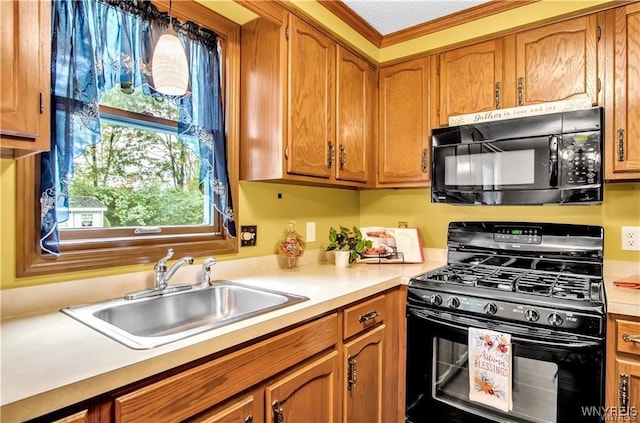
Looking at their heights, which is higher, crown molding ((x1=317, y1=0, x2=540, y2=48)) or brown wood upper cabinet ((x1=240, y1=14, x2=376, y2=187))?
crown molding ((x1=317, y1=0, x2=540, y2=48))

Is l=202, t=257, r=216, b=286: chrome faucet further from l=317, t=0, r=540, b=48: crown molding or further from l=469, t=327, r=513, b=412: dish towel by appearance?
l=317, t=0, r=540, b=48: crown molding

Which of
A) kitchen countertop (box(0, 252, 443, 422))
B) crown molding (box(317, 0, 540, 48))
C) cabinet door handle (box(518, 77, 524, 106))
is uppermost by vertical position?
crown molding (box(317, 0, 540, 48))

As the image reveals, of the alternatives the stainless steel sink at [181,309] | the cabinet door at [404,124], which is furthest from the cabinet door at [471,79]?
the stainless steel sink at [181,309]

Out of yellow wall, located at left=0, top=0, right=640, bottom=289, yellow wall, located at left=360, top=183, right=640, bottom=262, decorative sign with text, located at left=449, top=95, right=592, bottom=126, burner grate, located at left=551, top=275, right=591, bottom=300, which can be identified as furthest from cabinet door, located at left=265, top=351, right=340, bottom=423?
decorative sign with text, located at left=449, top=95, right=592, bottom=126

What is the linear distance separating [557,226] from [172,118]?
6.69ft

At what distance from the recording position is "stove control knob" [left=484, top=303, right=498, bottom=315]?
58.9 inches

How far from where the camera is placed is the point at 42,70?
3.05 ft

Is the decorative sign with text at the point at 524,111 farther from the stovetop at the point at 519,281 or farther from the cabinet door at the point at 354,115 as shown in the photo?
the stovetop at the point at 519,281

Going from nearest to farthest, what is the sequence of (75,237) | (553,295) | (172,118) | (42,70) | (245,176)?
(42,70), (75,237), (553,295), (172,118), (245,176)

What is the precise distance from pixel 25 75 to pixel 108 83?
52 cm

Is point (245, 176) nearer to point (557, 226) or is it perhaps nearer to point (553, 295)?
point (553, 295)

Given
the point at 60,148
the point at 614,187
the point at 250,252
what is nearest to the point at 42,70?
the point at 60,148

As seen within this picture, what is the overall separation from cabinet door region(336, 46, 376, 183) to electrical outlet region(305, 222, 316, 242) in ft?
1.25

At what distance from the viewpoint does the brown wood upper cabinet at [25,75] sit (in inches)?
33.8
